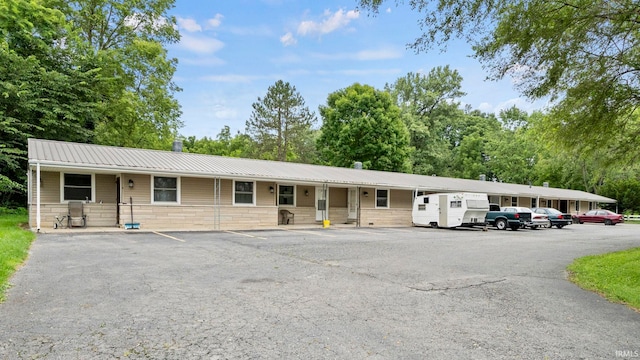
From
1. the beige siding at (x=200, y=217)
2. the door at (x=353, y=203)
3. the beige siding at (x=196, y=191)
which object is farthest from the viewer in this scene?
the door at (x=353, y=203)

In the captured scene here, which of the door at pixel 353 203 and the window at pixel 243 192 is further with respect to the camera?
the door at pixel 353 203

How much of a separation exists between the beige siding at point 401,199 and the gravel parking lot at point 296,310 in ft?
45.0

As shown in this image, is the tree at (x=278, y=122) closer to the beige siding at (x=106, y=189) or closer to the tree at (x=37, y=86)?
the tree at (x=37, y=86)

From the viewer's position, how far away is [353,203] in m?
21.5

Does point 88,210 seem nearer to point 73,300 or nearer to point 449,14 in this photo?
point 73,300

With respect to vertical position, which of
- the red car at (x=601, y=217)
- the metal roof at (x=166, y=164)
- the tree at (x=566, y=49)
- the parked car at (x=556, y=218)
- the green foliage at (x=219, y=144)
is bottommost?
the red car at (x=601, y=217)

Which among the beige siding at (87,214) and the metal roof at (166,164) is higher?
the metal roof at (166,164)

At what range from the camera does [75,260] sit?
7.44 meters

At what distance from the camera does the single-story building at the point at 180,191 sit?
13.5 metres

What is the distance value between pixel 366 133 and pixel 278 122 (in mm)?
10006

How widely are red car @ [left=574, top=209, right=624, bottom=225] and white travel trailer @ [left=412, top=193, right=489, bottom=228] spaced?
16278 millimetres

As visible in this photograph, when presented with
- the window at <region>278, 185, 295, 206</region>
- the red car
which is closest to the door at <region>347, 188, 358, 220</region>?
the window at <region>278, 185, 295, 206</region>

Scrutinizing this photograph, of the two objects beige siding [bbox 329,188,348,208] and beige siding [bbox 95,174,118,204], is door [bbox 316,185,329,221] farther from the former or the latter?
beige siding [bbox 95,174,118,204]

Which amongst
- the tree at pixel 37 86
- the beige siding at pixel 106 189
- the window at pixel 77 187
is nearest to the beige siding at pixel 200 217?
the beige siding at pixel 106 189
